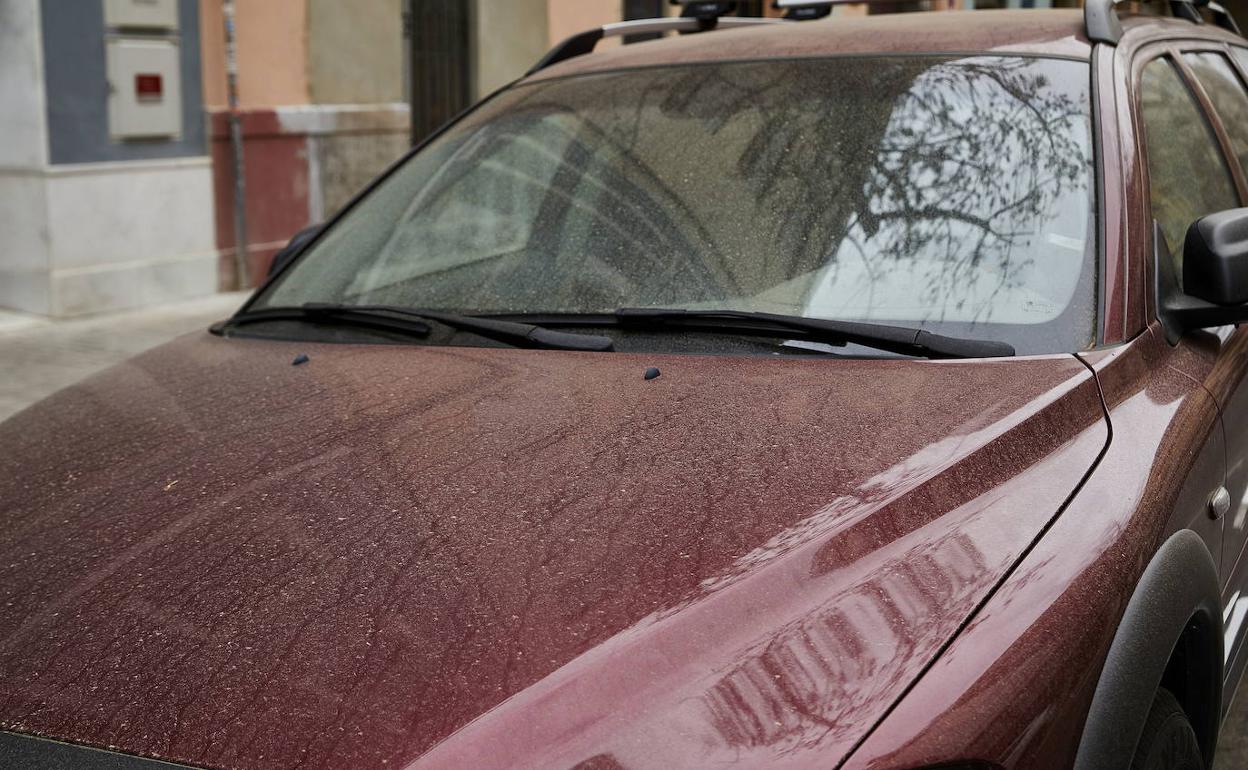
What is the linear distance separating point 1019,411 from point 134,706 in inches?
49.4

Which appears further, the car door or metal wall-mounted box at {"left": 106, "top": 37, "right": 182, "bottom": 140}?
metal wall-mounted box at {"left": 106, "top": 37, "right": 182, "bottom": 140}

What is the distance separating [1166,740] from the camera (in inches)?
80.0

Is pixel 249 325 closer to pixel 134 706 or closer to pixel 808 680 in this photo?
pixel 134 706

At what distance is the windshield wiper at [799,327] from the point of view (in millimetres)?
2404

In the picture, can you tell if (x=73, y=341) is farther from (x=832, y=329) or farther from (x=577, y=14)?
(x=577, y=14)

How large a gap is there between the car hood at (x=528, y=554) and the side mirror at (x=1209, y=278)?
16.7 inches

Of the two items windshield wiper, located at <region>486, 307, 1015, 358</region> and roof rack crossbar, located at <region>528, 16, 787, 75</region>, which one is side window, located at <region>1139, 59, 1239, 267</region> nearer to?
windshield wiper, located at <region>486, 307, 1015, 358</region>

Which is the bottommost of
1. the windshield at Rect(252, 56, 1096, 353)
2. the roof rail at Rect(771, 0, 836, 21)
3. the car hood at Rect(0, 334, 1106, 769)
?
the car hood at Rect(0, 334, 1106, 769)

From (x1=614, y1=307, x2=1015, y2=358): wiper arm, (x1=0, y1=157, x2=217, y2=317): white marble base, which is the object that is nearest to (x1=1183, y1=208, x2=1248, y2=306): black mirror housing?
(x1=614, y1=307, x2=1015, y2=358): wiper arm

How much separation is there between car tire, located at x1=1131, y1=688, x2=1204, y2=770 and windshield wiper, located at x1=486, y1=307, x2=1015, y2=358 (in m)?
0.60

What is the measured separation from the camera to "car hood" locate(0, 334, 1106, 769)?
1528 millimetres

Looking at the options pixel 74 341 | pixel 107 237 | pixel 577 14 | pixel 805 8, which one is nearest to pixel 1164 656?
pixel 805 8

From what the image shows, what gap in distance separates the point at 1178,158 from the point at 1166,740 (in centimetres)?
142

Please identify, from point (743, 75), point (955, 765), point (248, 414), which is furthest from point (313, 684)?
point (743, 75)
